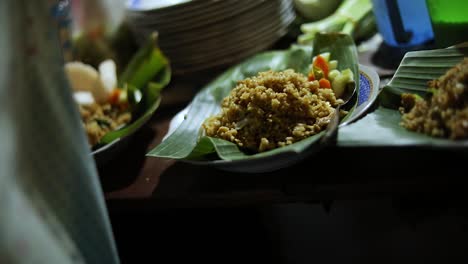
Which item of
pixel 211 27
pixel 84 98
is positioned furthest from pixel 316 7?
pixel 84 98

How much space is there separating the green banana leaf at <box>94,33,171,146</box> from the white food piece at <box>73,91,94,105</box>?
0.14 metres

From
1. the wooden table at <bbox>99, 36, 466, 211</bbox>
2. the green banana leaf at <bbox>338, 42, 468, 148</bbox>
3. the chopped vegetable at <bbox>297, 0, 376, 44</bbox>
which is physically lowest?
the wooden table at <bbox>99, 36, 466, 211</bbox>

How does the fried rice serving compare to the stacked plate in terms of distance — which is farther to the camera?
the stacked plate

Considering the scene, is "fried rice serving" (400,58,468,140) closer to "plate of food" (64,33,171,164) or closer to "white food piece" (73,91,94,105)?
"plate of food" (64,33,171,164)

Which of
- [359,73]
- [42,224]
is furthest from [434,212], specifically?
[42,224]

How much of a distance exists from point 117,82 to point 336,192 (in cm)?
118

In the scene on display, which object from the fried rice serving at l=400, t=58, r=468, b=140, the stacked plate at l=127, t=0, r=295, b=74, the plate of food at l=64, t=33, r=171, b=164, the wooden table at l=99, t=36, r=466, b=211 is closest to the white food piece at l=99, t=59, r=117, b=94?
the plate of food at l=64, t=33, r=171, b=164

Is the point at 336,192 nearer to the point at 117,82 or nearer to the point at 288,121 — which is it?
the point at 288,121

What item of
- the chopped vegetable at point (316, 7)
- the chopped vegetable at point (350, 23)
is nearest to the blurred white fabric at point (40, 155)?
the chopped vegetable at point (350, 23)

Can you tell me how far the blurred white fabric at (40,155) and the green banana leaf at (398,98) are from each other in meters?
0.59

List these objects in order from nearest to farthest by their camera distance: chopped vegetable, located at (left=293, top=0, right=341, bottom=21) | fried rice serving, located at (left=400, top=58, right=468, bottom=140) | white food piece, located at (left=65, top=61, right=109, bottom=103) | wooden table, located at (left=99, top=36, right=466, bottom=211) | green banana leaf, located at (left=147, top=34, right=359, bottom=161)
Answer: fried rice serving, located at (left=400, top=58, right=468, bottom=140)
wooden table, located at (left=99, top=36, right=466, bottom=211)
green banana leaf, located at (left=147, top=34, right=359, bottom=161)
white food piece, located at (left=65, top=61, right=109, bottom=103)
chopped vegetable, located at (left=293, top=0, right=341, bottom=21)

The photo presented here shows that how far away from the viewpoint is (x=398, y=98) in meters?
1.22

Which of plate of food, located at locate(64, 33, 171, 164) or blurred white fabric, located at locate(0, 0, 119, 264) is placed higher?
blurred white fabric, located at locate(0, 0, 119, 264)

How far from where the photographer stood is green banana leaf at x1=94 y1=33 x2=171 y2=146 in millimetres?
1745
